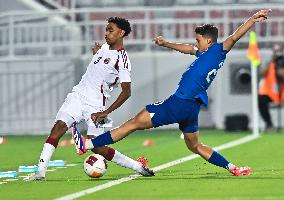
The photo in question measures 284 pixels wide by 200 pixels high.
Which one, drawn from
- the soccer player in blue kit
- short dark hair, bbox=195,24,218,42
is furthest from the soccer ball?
short dark hair, bbox=195,24,218,42

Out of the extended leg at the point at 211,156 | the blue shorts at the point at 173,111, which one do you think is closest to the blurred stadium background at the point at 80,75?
the extended leg at the point at 211,156

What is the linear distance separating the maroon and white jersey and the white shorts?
6 cm

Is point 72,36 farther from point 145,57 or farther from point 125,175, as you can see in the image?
point 125,175

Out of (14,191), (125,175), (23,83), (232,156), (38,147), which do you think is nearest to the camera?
(14,191)

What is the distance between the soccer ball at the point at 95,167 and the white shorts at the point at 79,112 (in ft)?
1.06

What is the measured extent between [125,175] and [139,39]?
46.9 ft

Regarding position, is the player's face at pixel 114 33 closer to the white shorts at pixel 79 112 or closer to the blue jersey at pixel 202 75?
the white shorts at pixel 79 112

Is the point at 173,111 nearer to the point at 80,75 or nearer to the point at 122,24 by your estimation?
the point at 122,24

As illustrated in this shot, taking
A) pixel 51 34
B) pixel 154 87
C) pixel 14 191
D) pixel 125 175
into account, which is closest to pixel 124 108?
pixel 154 87

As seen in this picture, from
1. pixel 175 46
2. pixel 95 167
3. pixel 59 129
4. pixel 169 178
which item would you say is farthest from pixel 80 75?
pixel 169 178

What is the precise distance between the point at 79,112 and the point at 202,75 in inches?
58.4

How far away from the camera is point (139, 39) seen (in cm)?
2808

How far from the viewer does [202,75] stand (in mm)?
13156

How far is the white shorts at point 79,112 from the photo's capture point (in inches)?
535
